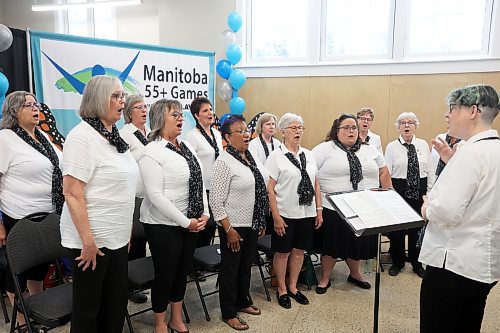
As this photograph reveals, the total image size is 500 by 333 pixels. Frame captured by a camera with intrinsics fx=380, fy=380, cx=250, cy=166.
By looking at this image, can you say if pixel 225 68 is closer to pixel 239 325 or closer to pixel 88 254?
pixel 239 325

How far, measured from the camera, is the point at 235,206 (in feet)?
8.23

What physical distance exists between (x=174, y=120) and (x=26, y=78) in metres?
2.63

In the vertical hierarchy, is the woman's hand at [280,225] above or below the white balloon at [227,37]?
below

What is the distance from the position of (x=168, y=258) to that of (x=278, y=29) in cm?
463

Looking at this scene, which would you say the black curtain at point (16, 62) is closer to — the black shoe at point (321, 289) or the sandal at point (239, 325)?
the sandal at point (239, 325)

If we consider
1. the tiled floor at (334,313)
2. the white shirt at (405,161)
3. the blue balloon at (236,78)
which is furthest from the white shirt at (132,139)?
the blue balloon at (236,78)

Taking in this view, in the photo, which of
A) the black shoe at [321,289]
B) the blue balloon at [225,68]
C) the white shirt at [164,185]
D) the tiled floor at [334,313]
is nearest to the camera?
the white shirt at [164,185]

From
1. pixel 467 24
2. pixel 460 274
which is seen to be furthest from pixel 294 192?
pixel 467 24

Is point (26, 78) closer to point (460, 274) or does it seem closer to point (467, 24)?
point (460, 274)

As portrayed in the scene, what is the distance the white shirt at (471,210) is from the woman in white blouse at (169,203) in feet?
4.23

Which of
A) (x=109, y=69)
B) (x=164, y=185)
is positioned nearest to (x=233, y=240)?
(x=164, y=185)

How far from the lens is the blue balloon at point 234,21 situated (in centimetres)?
537

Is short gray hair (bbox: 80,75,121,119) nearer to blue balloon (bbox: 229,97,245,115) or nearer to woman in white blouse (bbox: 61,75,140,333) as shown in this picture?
woman in white blouse (bbox: 61,75,140,333)

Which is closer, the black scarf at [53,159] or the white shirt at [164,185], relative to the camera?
the white shirt at [164,185]
